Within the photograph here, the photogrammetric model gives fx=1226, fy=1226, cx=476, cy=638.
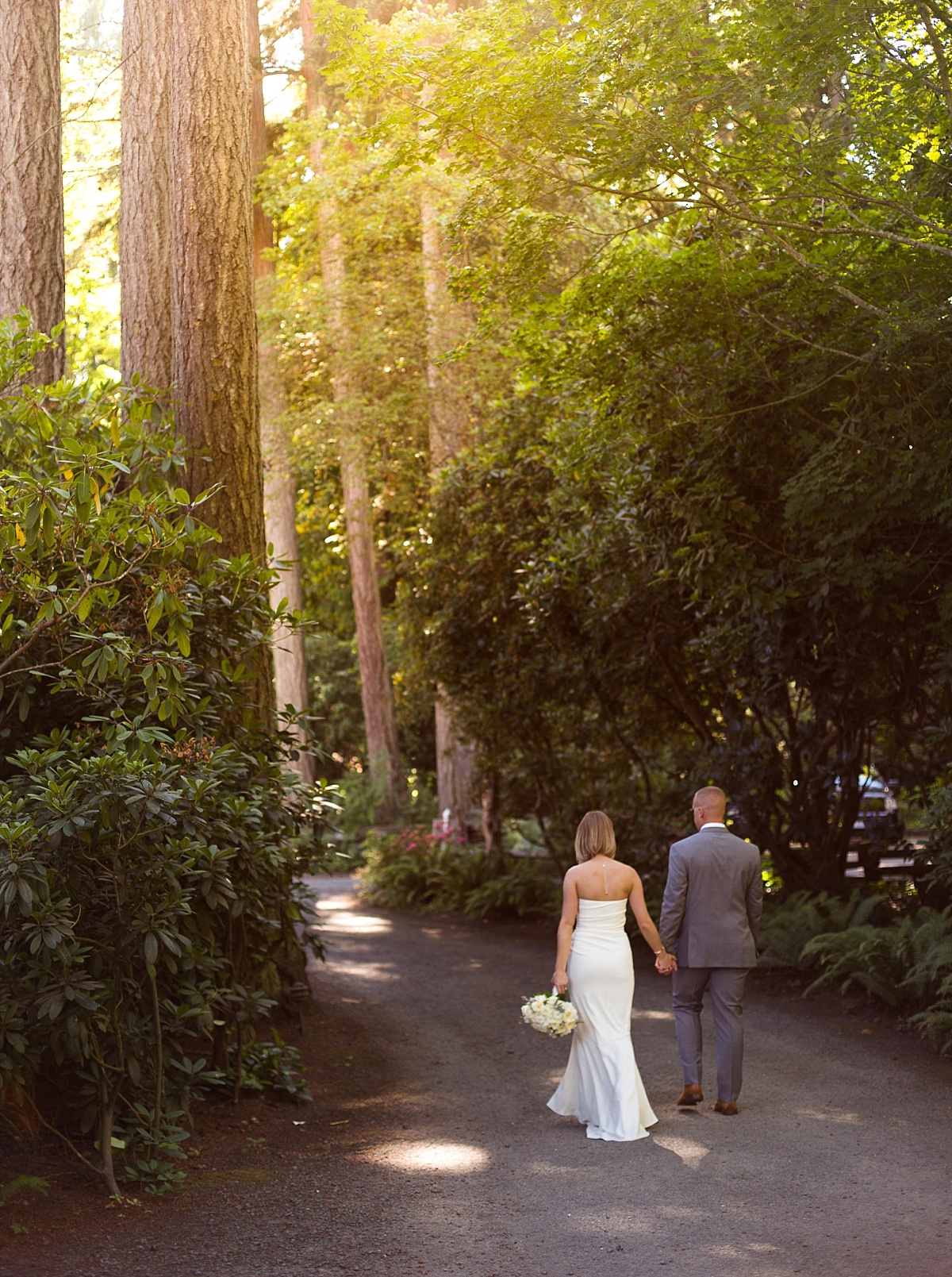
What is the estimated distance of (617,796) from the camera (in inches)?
608

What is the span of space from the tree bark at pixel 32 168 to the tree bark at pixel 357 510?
10.9 m

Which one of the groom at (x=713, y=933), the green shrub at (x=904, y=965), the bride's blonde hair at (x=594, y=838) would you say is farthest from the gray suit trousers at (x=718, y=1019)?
the green shrub at (x=904, y=965)

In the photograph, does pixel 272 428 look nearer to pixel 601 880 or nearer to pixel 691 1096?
pixel 601 880

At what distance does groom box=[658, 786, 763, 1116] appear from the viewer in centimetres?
713

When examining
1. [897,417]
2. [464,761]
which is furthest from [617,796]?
[897,417]

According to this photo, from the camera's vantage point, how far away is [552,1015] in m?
6.75

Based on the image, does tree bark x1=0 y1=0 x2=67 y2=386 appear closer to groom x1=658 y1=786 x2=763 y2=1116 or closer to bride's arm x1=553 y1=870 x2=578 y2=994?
bride's arm x1=553 y1=870 x2=578 y2=994

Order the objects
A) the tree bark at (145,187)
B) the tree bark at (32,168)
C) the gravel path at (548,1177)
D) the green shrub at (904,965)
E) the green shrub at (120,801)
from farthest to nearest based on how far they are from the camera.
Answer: the tree bark at (145,187), the tree bark at (32,168), the green shrub at (904,965), the green shrub at (120,801), the gravel path at (548,1177)

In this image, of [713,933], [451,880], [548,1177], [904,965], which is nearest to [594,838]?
[713,933]

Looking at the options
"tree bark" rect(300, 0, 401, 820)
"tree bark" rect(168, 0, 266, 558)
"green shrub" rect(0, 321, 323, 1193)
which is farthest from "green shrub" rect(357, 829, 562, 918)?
"green shrub" rect(0, 321, 323, 1193)

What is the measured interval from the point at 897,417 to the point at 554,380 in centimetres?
322

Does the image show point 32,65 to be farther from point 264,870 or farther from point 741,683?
point 741,683

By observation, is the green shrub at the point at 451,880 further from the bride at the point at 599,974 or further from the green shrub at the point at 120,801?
the green shrub at the point at 120,801

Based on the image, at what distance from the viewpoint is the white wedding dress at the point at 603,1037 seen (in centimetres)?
675
